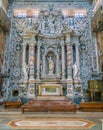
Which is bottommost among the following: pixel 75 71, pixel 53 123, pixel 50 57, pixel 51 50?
pixel 53 123

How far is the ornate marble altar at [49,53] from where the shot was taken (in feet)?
52.1

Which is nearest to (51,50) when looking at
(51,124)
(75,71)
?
(75,71)

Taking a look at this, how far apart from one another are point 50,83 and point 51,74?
96 centimetres

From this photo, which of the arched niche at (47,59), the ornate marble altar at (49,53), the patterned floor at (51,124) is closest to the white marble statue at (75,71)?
the ornate marble altar at (49,53)

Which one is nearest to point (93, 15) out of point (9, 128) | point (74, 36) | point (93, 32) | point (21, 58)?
point (93, 32)

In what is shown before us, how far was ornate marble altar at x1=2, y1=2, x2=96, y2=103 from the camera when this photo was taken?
15.9 m

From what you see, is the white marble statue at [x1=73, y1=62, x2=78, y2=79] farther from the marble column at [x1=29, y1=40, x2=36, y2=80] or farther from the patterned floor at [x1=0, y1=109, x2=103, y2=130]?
the patterned floor at [x1=0, y1=109, x2=103, y2=130]

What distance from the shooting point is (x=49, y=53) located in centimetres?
1759

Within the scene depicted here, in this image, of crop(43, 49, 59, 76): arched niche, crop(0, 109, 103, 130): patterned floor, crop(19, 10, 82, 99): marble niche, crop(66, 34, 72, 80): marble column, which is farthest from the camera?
crop(43, 49, 59, 76): arched niche

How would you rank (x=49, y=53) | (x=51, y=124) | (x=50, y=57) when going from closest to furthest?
(x=51, y=124), (x=50, y=57), (x=49, y=53)

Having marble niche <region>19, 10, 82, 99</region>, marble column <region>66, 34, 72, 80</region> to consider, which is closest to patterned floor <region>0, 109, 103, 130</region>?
marble niche <region>19, 10, 82, 99</region>

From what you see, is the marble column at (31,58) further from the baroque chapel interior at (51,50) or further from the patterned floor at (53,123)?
the patterned floor at (53,123)

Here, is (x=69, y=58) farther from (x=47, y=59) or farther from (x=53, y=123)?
(x=53, y=123)

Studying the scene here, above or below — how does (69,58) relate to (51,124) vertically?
above
